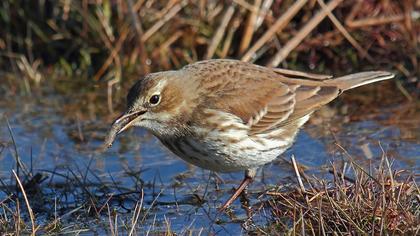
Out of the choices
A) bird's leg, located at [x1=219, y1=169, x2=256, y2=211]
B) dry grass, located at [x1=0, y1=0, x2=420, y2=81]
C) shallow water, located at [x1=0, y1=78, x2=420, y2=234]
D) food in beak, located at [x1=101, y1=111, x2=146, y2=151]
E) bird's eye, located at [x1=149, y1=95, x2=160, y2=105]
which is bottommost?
shallow water, located at [x1=0, y1=78, x2=420, y2=234]

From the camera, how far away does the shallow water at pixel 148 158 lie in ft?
20.2

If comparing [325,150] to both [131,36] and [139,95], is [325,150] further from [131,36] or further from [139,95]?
[131,36]

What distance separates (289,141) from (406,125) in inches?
A: 67.2

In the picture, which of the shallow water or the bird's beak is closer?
the bird's beak

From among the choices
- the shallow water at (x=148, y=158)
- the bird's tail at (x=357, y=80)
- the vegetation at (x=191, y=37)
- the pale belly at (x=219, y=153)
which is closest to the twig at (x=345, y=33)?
the vegetation at (x=191, y=37)

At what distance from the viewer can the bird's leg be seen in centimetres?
612

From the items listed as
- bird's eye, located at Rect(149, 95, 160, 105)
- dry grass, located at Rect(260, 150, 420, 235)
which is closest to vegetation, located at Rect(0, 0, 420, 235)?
bird's eye, located at Rect(149, 95, 160, 105)

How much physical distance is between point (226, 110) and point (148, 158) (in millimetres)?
1478

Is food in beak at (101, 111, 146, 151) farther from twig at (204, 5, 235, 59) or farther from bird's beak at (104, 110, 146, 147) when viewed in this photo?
twig at (204, 5, 235, 59)

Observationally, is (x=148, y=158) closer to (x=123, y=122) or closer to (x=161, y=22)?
(x=123, y=122)

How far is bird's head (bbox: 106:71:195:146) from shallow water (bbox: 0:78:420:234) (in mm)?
459

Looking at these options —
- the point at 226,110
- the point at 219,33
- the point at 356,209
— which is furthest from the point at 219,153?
the point at 219,33

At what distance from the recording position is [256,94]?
6625 mm

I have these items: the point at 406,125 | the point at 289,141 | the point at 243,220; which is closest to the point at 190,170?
the point at 289,141
